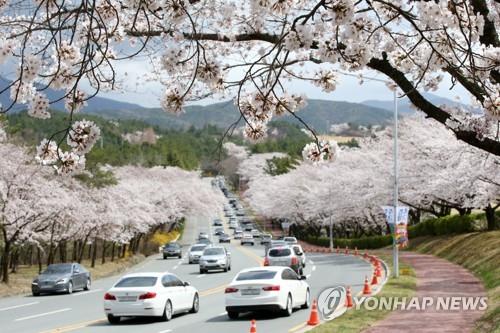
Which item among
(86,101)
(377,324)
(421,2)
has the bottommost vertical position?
(377,324)

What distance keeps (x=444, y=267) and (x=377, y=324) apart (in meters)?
20.1

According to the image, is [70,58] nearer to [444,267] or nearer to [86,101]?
[86,101]

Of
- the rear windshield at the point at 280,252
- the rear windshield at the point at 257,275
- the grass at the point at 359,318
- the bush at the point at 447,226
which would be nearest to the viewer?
the grass at the point at 359,318

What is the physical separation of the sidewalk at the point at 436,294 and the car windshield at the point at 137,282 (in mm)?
6735

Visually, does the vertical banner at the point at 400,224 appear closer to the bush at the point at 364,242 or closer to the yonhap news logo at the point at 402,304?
the yonhap news logo at the point at 402,304

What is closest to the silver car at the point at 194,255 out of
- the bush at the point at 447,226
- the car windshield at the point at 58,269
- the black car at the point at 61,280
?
the bush at the point at 447,226

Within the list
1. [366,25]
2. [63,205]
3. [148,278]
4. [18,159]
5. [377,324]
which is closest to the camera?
[366,25]

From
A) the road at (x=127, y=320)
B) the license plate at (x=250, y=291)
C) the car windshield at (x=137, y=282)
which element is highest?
the car windshield at (x=137, y=282)

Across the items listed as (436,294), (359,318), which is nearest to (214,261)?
(436,294)

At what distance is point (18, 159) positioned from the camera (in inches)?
1452

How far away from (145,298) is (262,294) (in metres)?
3.20

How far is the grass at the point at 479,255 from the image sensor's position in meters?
16.6

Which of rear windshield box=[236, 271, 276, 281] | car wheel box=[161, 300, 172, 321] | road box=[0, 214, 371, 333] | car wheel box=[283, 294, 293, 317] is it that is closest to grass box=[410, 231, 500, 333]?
road box=[0, 214, 371, 333]

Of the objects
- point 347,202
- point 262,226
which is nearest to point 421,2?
point 347,202
